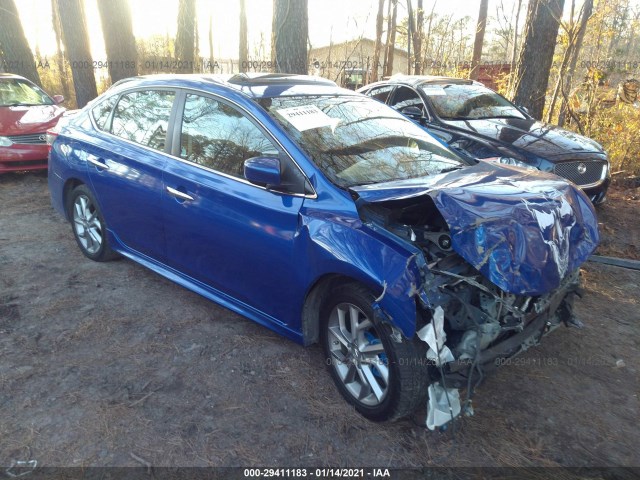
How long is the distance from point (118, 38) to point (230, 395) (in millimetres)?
9887

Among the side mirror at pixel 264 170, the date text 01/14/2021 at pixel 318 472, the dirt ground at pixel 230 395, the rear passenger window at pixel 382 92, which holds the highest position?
the rear passenger window at pixel 382 92

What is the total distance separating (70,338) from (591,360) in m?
3.71

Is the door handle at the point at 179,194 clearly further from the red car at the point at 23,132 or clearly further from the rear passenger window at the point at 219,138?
the red car at the point at 23,132

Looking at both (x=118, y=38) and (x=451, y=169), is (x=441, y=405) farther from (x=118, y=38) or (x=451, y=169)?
(x=118, y=38)

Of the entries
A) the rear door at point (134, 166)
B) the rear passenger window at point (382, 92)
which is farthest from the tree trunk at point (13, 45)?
the rear door at point (134, 166)

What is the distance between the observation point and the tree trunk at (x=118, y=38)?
403 inches

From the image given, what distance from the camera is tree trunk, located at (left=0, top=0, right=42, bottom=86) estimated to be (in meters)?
11.9

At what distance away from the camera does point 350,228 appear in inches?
104

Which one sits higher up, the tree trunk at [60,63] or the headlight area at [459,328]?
the tree trunk at [60,63]

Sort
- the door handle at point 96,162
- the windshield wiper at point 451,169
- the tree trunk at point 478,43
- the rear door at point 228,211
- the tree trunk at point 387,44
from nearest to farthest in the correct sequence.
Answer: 1. the rear door at point 228,211
2. the windshield wiper at point 451,169
3. the door handle at point 96,162
4. the tree trunk at point 478,43
5. the tree trunk at point 387,44

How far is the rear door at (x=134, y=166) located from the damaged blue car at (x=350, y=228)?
0.02m

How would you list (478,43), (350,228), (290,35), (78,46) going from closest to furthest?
(350,228) → (290,35) → (78,46) → (478,43)

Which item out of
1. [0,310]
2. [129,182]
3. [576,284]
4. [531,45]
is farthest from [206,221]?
[531,45]

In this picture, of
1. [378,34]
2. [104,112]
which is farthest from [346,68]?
[104,112]
